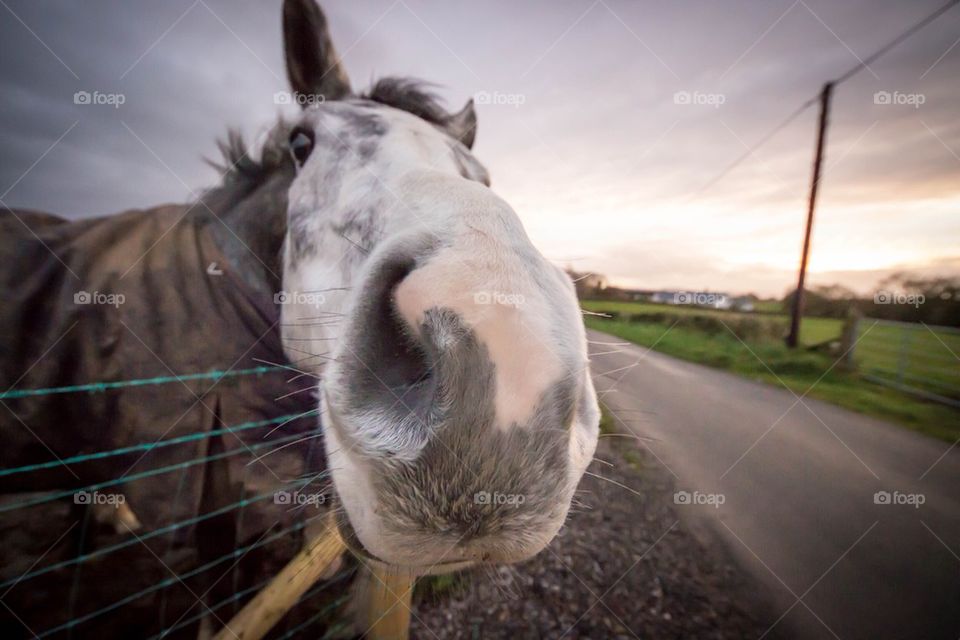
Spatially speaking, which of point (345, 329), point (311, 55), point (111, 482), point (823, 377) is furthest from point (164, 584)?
point (823, 377)

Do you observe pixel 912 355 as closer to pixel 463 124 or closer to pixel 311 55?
pixel 463 124

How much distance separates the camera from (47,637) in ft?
2.61

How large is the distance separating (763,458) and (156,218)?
9.23 feet

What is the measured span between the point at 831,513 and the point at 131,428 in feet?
8.87

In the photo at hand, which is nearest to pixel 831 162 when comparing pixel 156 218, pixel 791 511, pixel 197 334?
pixel 791 511

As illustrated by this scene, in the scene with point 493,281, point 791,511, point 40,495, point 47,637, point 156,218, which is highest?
point 156,218

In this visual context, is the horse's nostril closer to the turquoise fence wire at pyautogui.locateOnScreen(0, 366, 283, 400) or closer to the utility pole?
the turquoise fence wire at pyautogui.locateOnScreen(0, 366, 283, 400)

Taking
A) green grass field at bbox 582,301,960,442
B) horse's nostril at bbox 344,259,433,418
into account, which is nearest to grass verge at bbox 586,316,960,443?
green grass field at bbox 582,301,960,442

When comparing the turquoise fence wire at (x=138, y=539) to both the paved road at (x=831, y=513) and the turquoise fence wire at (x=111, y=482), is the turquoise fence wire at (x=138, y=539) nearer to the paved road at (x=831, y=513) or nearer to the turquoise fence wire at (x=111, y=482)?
the turquoise fence wire at (x=111, y=482)

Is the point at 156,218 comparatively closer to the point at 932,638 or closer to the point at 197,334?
the point at 197,334

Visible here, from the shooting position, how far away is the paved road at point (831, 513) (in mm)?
1368

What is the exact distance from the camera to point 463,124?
1.28 meters

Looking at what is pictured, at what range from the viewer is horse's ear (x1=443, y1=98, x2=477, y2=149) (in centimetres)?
119

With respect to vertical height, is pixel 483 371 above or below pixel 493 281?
below
